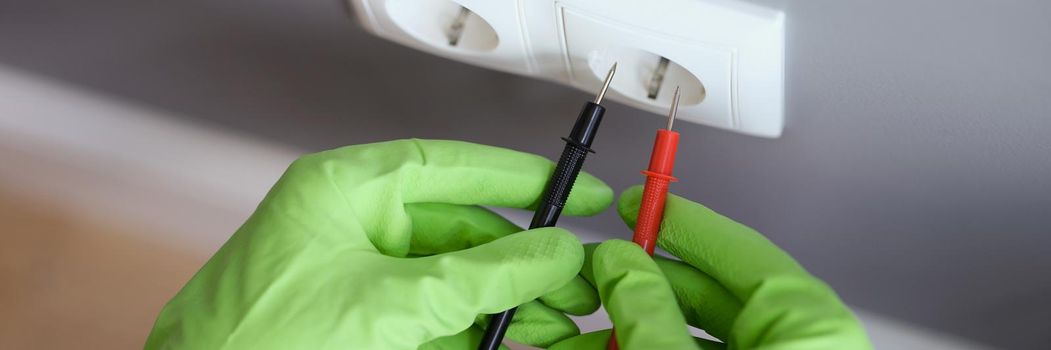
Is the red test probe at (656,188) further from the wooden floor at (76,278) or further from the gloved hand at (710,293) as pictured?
the wooden floor at (76,278)

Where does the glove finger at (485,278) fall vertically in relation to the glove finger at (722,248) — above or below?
below

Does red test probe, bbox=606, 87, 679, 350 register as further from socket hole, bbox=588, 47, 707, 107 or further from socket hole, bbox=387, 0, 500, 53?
socket hole, bbox=387, 0, 500, 53

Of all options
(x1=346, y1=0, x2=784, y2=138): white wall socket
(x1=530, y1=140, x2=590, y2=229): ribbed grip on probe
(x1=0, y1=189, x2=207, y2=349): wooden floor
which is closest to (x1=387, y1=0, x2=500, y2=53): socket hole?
(x1=346, y1=0, x2=784, y2=138): white wall socket

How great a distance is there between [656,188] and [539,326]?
0.10 metres

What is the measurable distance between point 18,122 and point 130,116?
0.12 m

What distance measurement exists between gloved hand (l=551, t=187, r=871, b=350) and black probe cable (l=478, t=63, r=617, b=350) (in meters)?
0.03

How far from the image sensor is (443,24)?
570 millimetres

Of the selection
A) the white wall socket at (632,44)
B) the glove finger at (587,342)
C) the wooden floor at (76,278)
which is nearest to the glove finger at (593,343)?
the glove finger at (587,342)

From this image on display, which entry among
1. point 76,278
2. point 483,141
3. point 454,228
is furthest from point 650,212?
point 76,278

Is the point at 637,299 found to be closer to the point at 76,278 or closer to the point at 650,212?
the point at 650,212

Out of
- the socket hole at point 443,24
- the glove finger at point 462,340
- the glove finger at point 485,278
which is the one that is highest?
the socket hole at point 443,24

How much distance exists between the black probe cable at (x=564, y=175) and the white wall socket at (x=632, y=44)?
3 cm

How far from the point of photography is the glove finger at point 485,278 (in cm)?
46

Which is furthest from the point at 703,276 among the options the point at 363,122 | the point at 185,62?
the point at 185,62
